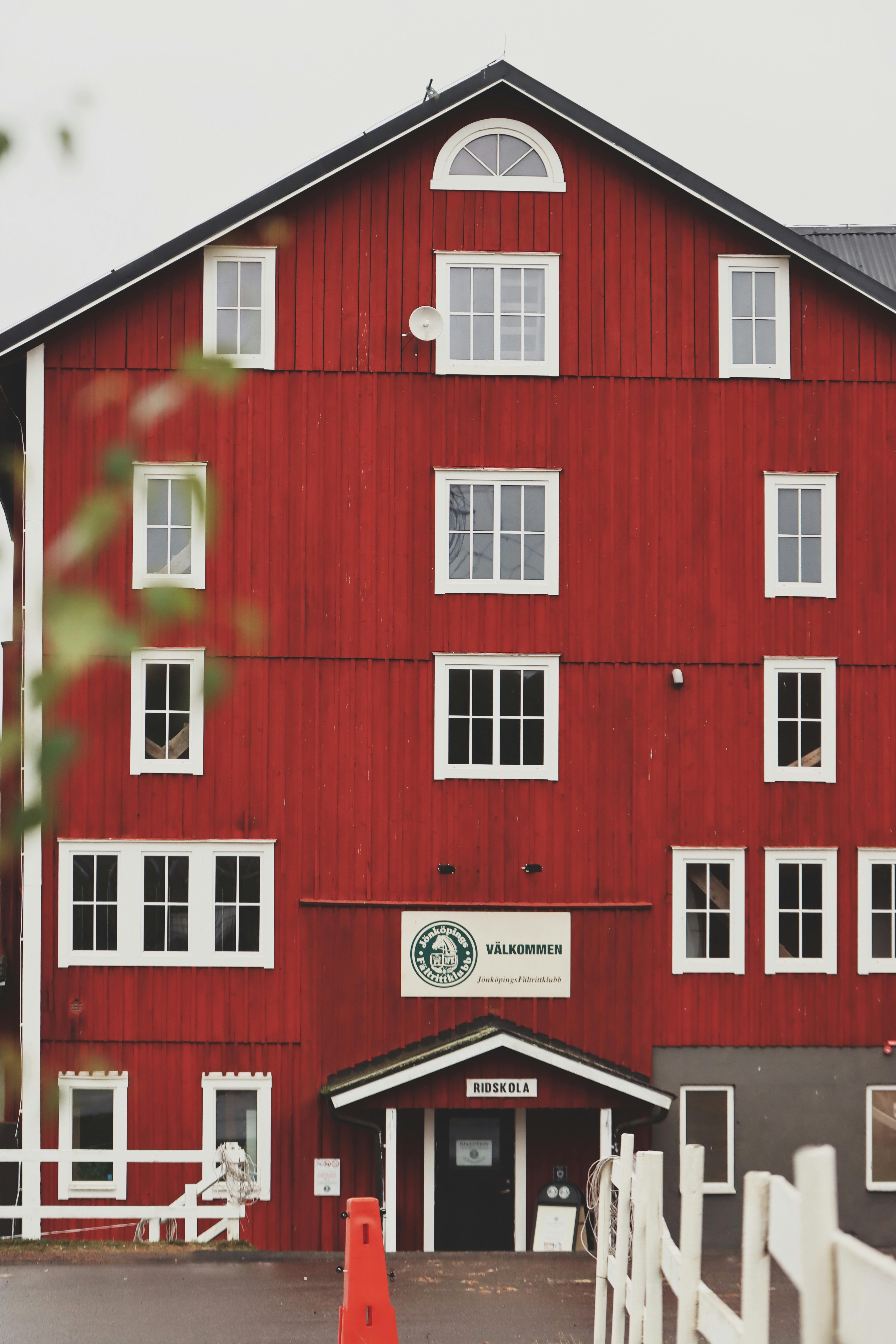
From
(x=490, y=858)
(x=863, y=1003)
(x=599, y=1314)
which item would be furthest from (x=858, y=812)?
(x=599, y=1314)

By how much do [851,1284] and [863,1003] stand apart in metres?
16.5

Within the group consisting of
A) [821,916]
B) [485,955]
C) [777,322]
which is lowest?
[485,955]

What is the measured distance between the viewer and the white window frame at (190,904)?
18.0 meters

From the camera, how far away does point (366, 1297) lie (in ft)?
33.3

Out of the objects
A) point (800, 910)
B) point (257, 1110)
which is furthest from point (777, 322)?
point (257, 1110)

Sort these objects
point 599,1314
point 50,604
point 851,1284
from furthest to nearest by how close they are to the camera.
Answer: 1. point 599,1314
2. point 851,1284
3. point 50,604

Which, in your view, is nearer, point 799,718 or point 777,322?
point 799,718

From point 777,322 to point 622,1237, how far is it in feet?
44.8

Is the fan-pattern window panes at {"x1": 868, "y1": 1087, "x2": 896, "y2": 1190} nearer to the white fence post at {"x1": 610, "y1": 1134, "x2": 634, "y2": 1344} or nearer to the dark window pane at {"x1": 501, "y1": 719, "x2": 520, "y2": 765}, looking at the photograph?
the dark window pane at {"x1": 501, "y1": 719, "x2": 520, "y2": 765}

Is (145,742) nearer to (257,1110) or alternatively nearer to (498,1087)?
(257,1110)

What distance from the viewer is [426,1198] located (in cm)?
1800

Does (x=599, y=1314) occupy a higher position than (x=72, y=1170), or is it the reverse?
(x=599, y=1314)

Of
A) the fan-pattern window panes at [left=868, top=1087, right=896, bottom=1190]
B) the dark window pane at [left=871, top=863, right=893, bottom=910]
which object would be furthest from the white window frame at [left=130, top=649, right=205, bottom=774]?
the fan-pattern window panes at [left=868, top=1087, right=896, bottom=1190]

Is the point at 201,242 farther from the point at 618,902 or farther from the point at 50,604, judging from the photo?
the point at 50,604
